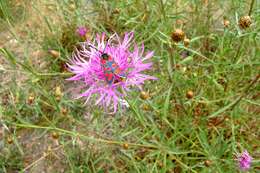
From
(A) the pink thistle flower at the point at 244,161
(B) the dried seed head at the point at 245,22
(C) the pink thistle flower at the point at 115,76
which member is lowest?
(A) the pink thistle flower at the point at 244,161

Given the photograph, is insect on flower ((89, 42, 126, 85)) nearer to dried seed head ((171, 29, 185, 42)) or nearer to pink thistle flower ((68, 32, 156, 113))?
pink thistle flower ((68, 32, 156, 113))

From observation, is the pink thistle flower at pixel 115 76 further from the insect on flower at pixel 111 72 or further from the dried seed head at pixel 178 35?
the dried seed head at pixel 178 35

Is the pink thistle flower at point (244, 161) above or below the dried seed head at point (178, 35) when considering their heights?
below

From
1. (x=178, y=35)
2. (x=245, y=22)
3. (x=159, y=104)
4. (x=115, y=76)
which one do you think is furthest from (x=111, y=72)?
(x=159, y=104)

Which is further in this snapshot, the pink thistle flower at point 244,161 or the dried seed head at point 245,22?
the pink thistle flower at point 244,161

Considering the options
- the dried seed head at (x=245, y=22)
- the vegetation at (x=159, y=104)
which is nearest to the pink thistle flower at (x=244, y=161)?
the vegetation at (x=159, y=104)

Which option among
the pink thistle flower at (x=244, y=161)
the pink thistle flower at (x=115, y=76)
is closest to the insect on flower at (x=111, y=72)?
the pink thistle flower at (x=115, y=76)

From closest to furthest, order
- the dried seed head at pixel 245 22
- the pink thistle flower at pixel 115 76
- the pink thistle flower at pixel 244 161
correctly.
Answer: the pink thistle flower at pixel 115 76
the dried seed head at pixel 245 22
the pink thistle flower at pixel 244 161

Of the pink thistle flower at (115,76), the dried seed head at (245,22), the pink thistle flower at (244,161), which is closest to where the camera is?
the pink thistle flower at (115,76)

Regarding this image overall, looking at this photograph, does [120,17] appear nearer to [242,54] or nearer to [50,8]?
[242,54]
